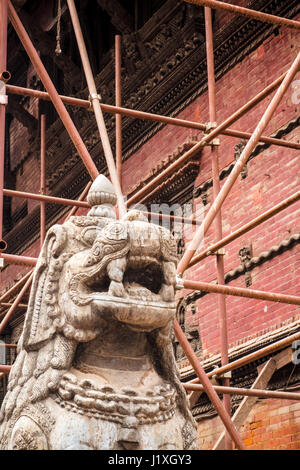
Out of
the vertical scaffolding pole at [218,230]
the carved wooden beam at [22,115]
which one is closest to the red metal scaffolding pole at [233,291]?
the vertical scaffolding pole at [218,230]

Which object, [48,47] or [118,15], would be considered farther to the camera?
[48,47]

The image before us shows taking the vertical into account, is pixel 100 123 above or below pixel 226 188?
above

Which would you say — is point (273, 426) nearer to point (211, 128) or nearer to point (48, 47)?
point (211, 128)

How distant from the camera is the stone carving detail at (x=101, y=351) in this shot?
4.38 meters

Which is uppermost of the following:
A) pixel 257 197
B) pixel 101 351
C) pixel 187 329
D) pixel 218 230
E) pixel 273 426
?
pixel 257 197

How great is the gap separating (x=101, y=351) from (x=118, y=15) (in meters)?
8.22

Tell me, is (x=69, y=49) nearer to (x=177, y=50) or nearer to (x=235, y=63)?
(x=177, y=50)

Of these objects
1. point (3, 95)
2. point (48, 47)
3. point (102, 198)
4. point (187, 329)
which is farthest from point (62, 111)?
point (48, 47)

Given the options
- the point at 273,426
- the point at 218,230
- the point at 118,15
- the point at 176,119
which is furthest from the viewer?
the point at 118,15

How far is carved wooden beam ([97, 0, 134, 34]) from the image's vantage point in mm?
12102

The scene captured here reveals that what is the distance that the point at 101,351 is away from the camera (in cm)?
457

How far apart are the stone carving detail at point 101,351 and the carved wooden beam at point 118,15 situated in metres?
7.77

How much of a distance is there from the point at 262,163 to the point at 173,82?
2189 millimetres

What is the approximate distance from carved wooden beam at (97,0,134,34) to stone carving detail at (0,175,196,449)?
777cm
